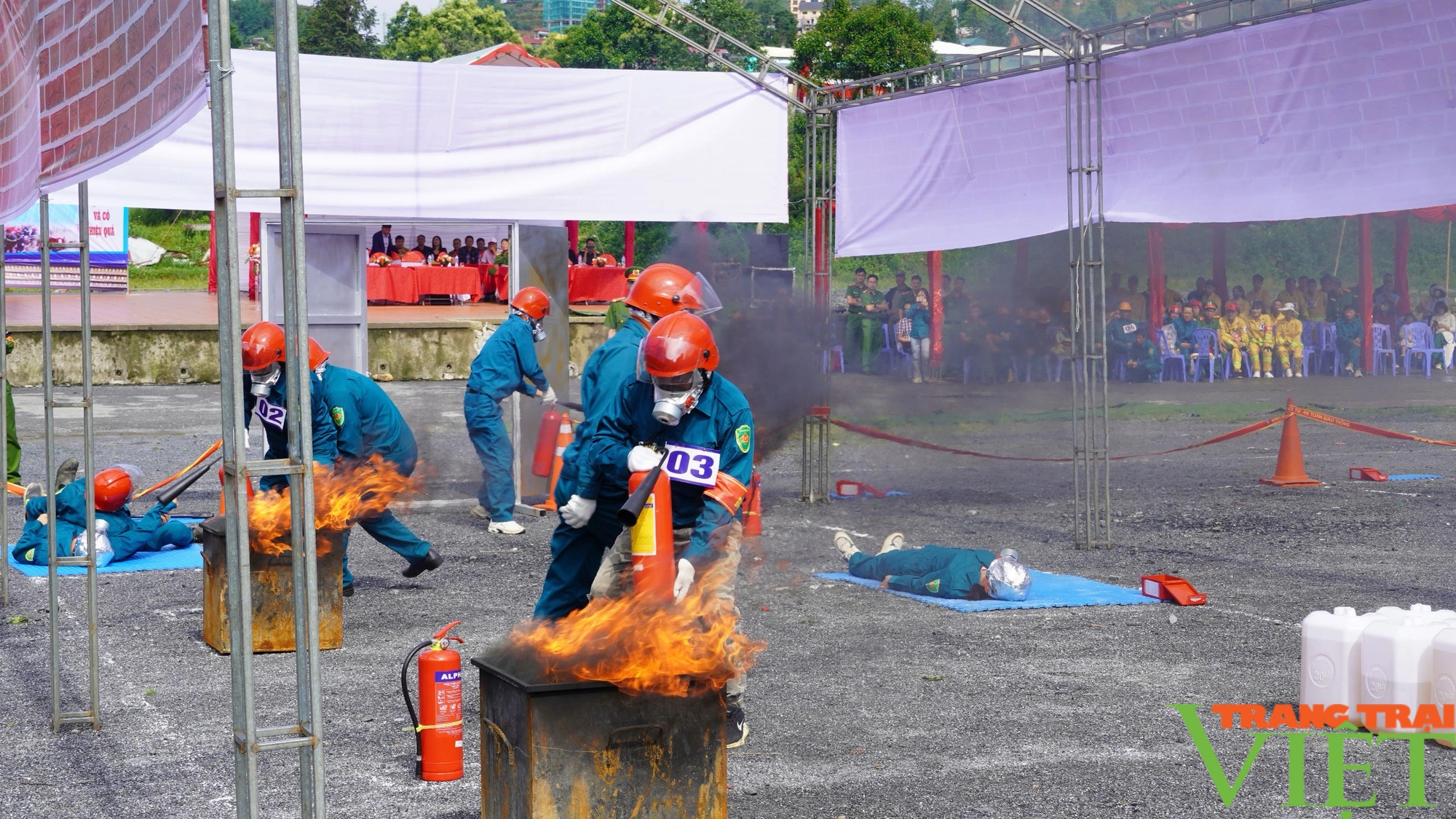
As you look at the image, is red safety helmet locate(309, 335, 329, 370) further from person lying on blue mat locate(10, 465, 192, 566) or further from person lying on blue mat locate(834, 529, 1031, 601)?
person lying on blue mat locate(834, 529, 1031, 601)

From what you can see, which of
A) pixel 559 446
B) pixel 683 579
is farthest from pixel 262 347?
pixel 559 446

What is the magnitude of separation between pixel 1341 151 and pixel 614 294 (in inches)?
948

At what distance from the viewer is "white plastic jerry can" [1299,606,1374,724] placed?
595cm

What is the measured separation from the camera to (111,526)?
33.9ft

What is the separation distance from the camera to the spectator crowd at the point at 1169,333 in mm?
24281

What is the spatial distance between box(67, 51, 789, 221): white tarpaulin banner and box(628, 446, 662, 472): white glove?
273 inches

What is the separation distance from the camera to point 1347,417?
21141 millimetres

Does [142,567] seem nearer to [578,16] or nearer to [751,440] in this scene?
[751,440]

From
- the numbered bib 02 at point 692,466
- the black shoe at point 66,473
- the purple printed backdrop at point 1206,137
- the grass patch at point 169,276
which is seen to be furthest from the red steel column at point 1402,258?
the grass patch at point 169,276

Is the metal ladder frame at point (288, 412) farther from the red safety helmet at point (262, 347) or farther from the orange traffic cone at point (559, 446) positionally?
the orange traffic cone at point (559, 446)

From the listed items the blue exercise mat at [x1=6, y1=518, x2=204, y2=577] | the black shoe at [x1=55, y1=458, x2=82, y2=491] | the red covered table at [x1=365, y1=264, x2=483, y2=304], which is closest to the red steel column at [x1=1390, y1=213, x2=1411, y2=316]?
the red covered table at [x1=365, y1=264, x2=483, y2=304]

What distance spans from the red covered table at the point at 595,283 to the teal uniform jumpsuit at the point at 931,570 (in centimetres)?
2217

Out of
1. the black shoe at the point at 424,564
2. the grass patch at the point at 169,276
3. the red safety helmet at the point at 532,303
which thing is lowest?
the black shoe at the point at 424,564

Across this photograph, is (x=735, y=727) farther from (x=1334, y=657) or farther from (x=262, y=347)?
(x=262, y=347)
